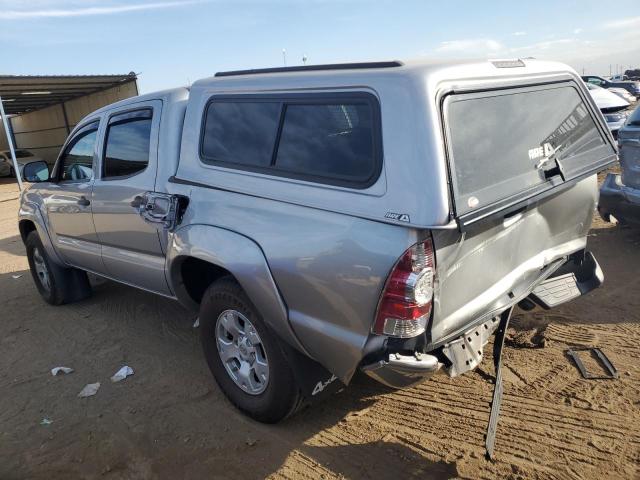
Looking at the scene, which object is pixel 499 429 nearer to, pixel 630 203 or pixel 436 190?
pixel 436 190

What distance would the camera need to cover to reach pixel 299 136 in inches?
108

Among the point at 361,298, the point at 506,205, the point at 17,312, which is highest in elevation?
the point at 506,205

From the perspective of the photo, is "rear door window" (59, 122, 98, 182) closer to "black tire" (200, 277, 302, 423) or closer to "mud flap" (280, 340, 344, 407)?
"black tire" (200, 277, 302, 423)

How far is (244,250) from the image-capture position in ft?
9.29

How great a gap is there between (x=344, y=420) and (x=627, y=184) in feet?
13.4

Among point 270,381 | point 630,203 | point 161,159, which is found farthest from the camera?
point 630,203

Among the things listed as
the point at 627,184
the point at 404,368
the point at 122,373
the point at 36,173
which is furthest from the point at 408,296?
the point at 627,184

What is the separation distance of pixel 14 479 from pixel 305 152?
246cm

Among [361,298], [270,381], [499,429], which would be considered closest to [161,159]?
[270,381]

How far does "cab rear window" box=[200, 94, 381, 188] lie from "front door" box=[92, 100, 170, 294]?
658 millimetres

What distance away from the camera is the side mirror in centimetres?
484

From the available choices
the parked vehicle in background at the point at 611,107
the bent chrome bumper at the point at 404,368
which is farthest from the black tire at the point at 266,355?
the parked vehicle in background at the point at 611,107

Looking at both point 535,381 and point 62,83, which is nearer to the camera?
point 535,381

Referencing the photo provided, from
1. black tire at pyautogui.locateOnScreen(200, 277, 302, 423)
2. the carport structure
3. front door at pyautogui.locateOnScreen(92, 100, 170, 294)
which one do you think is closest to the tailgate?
black tire at pyautogui.locateOnScreen(200, 277, 302, 423)
